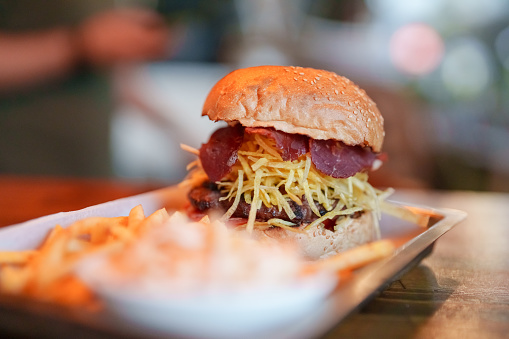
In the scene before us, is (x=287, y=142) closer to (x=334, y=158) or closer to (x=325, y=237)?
(x=334, y=158)

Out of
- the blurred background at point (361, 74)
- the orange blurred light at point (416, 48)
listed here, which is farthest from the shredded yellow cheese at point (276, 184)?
the orange blurred light at point (416, 48)

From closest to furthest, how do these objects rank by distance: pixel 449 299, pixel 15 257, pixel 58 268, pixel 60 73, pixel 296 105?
pixel 58 268 → pixel 15 257 → pixel 449 299 → pixel 296 105 → pixel 60 73

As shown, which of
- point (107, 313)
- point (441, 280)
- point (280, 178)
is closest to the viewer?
point (107, 313)

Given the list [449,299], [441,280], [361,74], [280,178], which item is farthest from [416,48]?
[449,299]

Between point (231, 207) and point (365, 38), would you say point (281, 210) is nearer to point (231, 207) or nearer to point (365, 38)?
point (231, 207)

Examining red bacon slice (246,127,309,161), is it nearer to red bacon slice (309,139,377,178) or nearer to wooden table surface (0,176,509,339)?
red bacon slice (309,139,377,178)

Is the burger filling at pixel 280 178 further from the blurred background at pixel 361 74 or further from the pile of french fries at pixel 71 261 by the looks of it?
the blurred background at pixel 361 74

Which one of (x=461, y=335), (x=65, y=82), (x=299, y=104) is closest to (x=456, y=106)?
(x=65, y=82)

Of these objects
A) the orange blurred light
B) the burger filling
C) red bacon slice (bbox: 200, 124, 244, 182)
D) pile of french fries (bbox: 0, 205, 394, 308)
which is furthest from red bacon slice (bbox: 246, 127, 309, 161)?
the orange blurred light

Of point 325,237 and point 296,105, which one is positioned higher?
point 296,105
